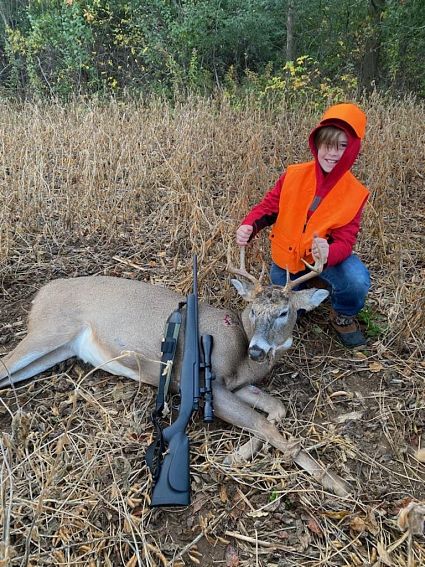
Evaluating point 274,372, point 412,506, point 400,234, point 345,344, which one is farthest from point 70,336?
point 400,234

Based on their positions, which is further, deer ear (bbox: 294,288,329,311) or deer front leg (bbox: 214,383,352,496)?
deer ear (bbox: 294,288,329,311)

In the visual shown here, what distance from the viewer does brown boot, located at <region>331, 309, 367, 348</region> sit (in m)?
3.62

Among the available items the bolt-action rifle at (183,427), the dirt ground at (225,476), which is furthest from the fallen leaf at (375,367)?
the bolt-action rifle at (183,427)

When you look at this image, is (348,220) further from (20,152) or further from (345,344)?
(20,152)

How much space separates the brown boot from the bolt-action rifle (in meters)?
1.10

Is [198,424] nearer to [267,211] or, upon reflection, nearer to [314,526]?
[314,526]

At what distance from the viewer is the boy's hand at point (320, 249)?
3123 millimetres

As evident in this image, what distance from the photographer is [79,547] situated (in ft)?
7.36

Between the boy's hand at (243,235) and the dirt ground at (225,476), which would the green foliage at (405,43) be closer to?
the boy's hand at (243,235)

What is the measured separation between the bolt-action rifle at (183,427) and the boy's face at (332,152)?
124cm

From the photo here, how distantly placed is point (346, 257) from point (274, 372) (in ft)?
3.00

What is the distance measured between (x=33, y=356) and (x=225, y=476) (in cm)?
142

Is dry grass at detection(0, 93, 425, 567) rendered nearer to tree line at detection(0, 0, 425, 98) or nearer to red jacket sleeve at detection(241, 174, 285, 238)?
red jacket sleeve at detection(241, 174, 285, 238)

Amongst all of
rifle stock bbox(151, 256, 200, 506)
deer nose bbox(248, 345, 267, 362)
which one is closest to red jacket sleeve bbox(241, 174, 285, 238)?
rifle stock bbox(151, 256, 200, 506)
